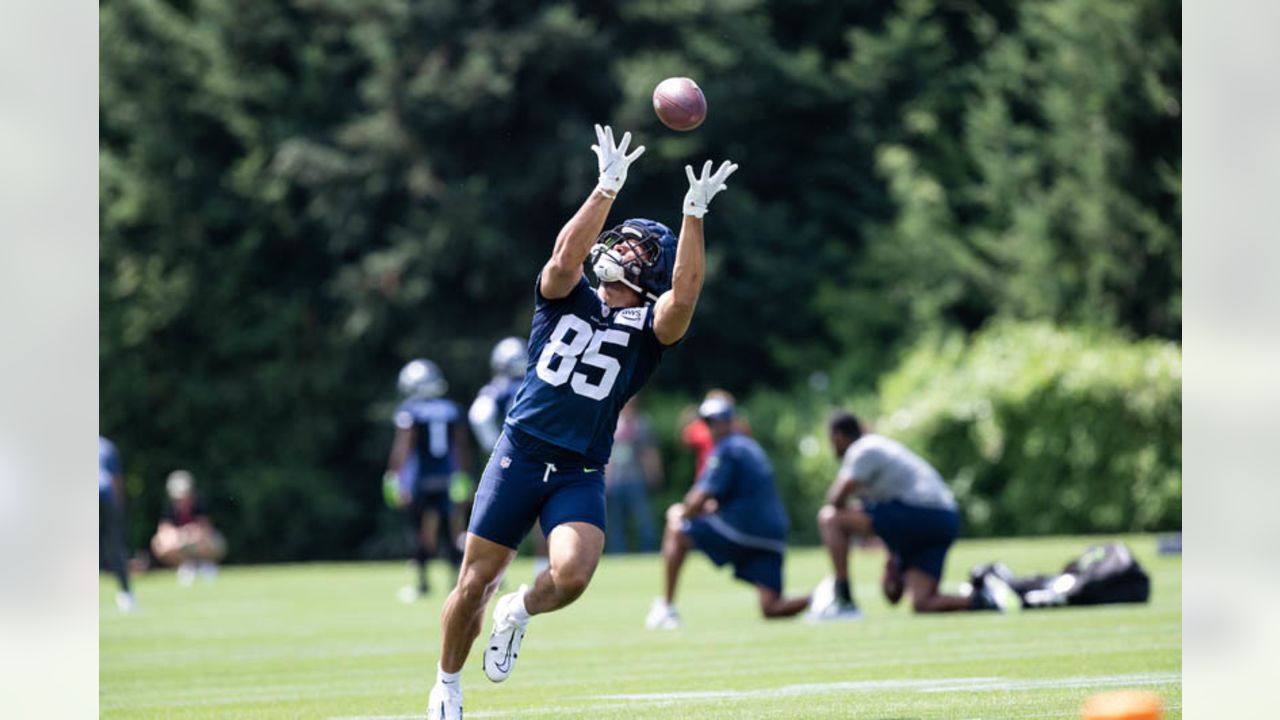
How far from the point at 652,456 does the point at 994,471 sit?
485 centimetres

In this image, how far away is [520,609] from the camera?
28.1 ft

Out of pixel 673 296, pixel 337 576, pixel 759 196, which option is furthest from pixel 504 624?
pixel 759 196

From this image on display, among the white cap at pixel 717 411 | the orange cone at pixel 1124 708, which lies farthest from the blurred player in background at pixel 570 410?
the white cap at pixel 717 411

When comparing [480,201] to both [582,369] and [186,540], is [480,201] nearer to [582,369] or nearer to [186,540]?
[186,540]

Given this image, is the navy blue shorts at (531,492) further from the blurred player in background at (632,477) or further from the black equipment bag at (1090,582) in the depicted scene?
the blurred player in background at (632,477)

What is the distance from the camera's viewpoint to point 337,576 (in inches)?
1018

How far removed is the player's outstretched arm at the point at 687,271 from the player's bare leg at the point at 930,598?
679cm

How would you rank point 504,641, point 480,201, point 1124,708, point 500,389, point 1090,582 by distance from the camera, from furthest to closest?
point 480,201, point 500,389, point 1090,582, point 504,641, point 1124,708

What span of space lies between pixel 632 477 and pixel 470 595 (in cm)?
2054

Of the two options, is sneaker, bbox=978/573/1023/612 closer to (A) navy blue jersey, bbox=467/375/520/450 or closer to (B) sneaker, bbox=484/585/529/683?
(A) navy blue jersey, bbox=467/375/520/450

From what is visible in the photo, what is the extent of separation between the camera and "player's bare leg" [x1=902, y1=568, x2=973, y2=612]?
1473 centimetres

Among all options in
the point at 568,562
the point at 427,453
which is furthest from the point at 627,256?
the point at 427,453

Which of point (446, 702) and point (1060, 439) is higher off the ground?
point (446, 702)
